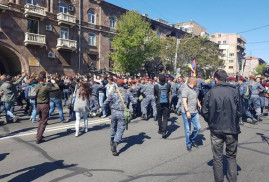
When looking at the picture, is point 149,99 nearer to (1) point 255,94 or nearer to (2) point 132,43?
(1) point 255,94

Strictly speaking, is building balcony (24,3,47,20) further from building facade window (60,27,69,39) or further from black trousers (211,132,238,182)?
black trousers (211,132,238,182)

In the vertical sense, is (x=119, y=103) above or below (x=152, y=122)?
above

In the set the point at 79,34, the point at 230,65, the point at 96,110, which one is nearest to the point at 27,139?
the point at 96,110

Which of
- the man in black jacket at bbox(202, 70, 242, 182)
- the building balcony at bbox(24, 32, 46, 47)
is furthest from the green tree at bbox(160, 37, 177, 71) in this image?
the man in black jacket at bbox(202, 70, 242, 182)

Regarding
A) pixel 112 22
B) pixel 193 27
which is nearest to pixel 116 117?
pixel 112 22

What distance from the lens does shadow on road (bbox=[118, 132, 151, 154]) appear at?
5719 millimetres

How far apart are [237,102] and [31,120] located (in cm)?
799

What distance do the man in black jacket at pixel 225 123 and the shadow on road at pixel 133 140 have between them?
2551 millimetres

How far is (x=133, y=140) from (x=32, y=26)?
822 inches

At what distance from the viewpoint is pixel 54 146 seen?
227 inches

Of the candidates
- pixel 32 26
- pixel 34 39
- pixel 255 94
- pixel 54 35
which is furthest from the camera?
pixel 54 35

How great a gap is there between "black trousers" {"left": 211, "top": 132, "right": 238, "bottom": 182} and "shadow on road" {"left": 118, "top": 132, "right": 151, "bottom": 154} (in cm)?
251

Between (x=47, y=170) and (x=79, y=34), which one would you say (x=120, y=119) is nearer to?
(x=47, y=170)

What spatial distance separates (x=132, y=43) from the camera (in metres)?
24.5
